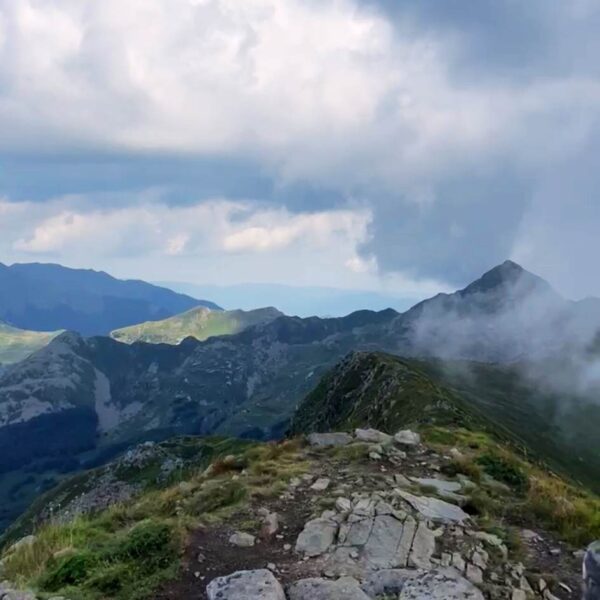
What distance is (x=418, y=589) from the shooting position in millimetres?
12977

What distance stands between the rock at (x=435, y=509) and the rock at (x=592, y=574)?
727 cm

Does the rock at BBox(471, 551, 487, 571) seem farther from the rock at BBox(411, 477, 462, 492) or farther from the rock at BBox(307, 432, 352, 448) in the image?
the rock at BBox(307, 432, 352, 448)

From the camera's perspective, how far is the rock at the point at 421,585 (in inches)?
501

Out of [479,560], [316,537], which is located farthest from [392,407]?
[479,560]

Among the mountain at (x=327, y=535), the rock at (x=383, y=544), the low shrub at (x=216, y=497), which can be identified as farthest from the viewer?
the low shrub at (x=216, y=497)

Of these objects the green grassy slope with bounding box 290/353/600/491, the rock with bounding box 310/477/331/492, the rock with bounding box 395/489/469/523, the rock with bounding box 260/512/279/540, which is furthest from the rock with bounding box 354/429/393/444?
the green grassy slope with bounding box 290/353/600/491

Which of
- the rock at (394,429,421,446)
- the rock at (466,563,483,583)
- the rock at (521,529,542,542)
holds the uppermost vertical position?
the rock at (394,429,421,446)

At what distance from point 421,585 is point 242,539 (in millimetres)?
5007

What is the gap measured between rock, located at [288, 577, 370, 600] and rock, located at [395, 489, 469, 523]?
4.57 meters

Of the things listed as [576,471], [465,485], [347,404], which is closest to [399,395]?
[347,404]

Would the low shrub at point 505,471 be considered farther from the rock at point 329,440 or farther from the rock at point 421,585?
the rock at point 421,585

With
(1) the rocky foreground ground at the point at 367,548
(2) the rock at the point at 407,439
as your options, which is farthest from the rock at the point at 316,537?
(2) the rock at the point at 407,439

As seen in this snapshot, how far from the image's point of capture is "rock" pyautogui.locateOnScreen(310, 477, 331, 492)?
20.1m

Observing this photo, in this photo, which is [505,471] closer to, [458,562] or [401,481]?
[401,481]
